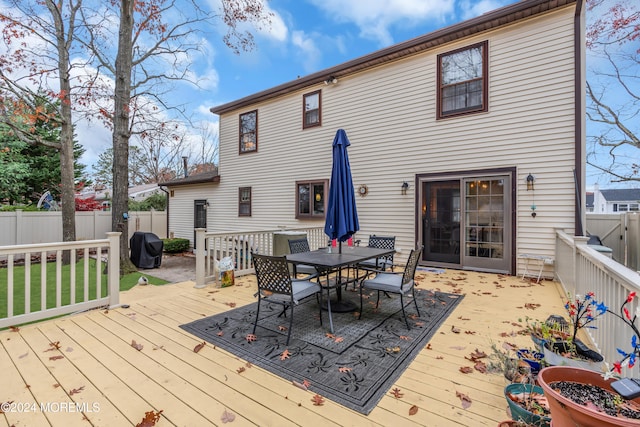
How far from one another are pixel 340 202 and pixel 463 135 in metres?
4.00

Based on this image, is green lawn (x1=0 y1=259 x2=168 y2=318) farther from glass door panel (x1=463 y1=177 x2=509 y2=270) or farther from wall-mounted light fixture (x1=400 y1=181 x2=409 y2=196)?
glass door panel (x1=463 y1=177 x2=509 y2=270)

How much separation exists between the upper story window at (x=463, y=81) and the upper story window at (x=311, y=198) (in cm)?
370

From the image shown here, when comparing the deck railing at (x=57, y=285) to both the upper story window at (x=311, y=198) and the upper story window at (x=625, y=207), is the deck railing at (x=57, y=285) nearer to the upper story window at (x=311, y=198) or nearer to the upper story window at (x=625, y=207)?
the upper story window at (x=311, y=198)

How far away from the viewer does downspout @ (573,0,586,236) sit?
538 centimetres

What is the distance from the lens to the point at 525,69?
233 inches

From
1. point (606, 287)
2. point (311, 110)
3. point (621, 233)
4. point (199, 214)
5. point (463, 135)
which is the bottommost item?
point (606, 287)

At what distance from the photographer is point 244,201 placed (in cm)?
1091

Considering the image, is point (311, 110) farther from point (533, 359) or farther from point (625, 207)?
point (625, 207)

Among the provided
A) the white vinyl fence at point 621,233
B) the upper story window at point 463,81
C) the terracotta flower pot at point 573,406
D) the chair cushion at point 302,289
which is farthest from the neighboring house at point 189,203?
the white vinyl fence at point 621,233

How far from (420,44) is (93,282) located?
922 cm

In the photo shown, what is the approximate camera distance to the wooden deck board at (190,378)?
6.36 ft

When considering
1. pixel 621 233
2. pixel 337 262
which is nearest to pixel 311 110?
pixel 337 262

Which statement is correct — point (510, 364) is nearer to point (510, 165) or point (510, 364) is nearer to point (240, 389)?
point (240, 389)

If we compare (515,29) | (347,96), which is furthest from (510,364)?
(347,96)
